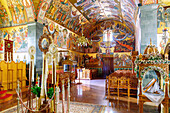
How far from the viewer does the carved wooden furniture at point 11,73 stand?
23.8 ft

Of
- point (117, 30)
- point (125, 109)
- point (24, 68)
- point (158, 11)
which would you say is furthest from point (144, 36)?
point (117, 30)

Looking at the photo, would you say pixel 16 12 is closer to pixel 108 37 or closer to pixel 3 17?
pixel 3 17

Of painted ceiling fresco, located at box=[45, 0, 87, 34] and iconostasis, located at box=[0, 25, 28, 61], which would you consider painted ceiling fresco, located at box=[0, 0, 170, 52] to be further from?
iconostasis, located at box=[0, 25, 28, 61]

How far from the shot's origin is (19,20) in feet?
29.7

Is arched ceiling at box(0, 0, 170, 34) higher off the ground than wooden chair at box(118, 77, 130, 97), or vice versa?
arched ceiling at box(0, 0, 170, 34)

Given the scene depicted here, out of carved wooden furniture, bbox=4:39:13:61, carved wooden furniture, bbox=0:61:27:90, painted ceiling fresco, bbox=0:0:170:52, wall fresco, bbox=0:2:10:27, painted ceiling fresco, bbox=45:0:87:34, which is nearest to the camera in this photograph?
carved wooden furniture, bbox=0:61:27:90

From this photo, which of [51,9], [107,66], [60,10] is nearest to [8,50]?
[51,9]

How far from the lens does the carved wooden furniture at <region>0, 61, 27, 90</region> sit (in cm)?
726

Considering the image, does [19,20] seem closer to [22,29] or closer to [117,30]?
[22,29]

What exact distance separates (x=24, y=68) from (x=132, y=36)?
1345cm

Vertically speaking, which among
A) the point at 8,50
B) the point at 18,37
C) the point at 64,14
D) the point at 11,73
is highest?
the point at 64,14

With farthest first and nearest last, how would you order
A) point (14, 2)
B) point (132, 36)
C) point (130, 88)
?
point (132, 36) → point (14, 2) → point (130, 88)

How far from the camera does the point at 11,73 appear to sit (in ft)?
25.6

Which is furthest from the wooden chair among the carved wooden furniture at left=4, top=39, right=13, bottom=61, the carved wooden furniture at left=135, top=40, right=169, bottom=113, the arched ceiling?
the carved wooden furniture at left=4, top=39, right=13, bottom=61
